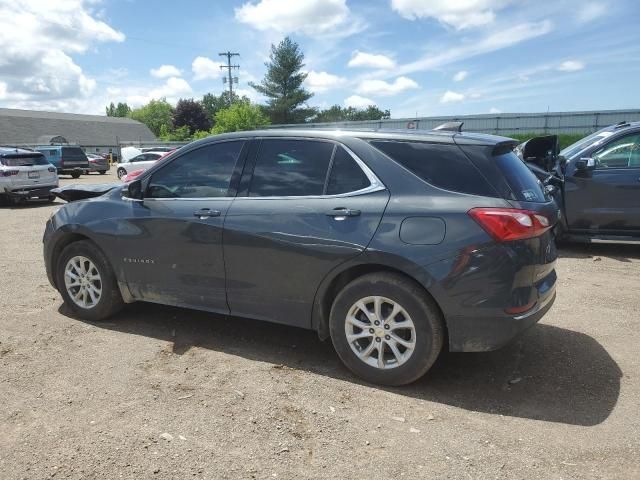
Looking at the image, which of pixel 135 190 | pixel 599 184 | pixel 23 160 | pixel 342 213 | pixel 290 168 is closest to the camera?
pixel 342 213

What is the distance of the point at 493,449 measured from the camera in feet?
9.26

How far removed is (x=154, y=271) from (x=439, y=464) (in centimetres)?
274

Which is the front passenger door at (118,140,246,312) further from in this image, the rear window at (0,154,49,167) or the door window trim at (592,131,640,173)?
the rear window at (0,154,49,167)

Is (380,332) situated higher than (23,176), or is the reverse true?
(23,176)

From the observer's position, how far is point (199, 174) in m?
4.24

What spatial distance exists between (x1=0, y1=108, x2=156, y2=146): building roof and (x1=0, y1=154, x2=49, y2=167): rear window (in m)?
58.0

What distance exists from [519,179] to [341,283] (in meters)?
1.39

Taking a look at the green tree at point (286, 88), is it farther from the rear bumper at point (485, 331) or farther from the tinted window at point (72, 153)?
the rear bumper at point (485, 331)

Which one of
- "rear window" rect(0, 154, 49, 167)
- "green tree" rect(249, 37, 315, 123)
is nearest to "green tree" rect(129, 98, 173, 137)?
"green tree" rect(249, 37, 315, 123)

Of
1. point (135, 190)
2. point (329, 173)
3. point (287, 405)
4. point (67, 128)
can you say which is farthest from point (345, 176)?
point (67, 128)

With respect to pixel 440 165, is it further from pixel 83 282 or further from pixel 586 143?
pixel 586 143

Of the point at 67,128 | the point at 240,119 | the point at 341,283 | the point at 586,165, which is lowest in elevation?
the point at 341,283

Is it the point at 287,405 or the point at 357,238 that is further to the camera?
the point at 357,238

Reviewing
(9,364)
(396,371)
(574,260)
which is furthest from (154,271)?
(574,260)
